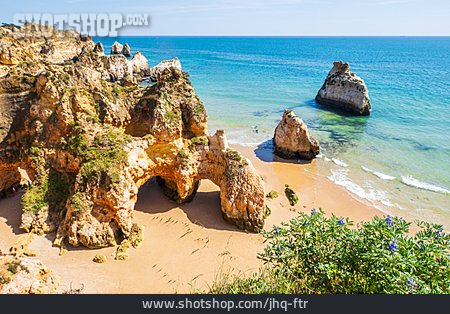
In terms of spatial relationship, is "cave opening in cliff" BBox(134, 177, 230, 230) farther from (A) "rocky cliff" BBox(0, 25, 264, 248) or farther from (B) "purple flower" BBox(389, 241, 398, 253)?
(B) "purple flower" BBox(389, 241, 398, 253)

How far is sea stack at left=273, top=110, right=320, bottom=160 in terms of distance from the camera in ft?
94.8

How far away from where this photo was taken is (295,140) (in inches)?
1149

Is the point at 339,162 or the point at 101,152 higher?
the point at 101,152

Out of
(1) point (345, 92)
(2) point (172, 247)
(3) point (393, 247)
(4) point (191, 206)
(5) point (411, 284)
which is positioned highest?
(1) point (345, 92)

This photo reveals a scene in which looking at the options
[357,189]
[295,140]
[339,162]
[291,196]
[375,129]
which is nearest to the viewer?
[291,196]

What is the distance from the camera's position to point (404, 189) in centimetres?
2464

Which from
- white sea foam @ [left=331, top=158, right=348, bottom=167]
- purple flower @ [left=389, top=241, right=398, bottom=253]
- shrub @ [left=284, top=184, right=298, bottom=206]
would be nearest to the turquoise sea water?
white sea foam @ [left=331, top=158, right=348, bottom=167]

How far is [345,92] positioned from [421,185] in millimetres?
27577

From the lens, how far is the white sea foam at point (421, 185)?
965 inches

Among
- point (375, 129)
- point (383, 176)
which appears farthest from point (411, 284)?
point (375, 129)

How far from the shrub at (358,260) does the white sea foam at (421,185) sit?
20.3 meters

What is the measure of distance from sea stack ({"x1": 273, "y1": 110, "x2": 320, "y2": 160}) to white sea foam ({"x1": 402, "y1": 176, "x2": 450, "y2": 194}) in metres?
8.01

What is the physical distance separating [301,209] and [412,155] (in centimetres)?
1836

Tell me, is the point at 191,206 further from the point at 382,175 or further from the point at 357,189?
the point at 382,175
